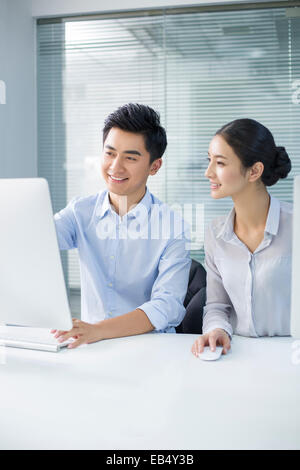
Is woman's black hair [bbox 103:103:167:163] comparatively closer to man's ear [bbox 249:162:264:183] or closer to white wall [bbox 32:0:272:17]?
man's ear [bbox 249:162:264:183]

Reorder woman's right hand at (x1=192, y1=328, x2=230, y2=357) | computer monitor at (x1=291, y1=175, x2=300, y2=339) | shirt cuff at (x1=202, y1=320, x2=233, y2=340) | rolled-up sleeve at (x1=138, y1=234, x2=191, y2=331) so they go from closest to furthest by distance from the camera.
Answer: computer monitor at (x1=291, y1=175, x2=300, y2=339), woman's right hand at (x1=192, y1=328, x2=230, y2=357), shirt cuff at (x1=202, y1=320, x2=233, y2=340), rolled-up sleeve at (x1=138, y1=234, x2=191, y2=331)

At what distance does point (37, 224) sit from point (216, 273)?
0.69 m

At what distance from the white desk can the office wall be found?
2.26 metres

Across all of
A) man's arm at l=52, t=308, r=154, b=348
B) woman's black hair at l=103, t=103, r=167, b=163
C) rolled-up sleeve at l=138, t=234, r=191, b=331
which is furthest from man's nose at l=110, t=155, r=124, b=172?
man's arm at l=52, t=308, r=154, b=348

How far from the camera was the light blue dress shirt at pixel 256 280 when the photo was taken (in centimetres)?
145

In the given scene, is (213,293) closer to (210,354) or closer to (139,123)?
(210,354)

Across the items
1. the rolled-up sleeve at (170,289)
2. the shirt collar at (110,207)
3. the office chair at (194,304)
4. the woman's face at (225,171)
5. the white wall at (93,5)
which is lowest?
the office chair at (194,304)

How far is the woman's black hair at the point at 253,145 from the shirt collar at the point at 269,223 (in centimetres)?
13

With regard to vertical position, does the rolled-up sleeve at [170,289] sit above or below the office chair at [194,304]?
above

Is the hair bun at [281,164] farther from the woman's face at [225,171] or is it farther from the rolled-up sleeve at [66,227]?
the rolled-up sleeve at [66,227]

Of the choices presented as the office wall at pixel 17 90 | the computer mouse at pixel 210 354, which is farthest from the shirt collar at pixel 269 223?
the office wall at pixel 17 90

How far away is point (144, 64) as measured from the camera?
3.28m

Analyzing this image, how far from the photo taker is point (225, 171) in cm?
160

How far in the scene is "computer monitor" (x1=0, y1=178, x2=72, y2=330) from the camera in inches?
41.1
